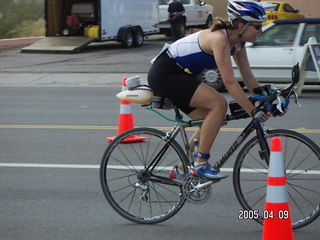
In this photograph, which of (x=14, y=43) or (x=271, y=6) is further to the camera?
(x=271, y=6)

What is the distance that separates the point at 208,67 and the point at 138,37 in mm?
21059

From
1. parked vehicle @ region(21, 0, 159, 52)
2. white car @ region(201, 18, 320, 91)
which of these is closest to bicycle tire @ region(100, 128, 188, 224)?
white car @ region(201, 18, 320, 91)

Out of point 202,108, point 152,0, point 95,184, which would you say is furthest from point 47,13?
point 202,108

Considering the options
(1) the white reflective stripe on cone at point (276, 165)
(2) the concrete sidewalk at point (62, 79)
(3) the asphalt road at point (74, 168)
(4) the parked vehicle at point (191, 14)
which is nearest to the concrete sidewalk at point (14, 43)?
(4) the parked vehicle at point (191, 14)

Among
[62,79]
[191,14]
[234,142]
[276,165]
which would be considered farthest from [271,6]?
[276,165]

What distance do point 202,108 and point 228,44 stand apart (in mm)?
593

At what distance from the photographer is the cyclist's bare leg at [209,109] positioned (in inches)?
220

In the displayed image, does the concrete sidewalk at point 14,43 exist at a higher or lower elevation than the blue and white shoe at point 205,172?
lower

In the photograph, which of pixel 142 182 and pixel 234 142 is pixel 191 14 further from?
pixel 234 142

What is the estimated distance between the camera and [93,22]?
25.8 metres

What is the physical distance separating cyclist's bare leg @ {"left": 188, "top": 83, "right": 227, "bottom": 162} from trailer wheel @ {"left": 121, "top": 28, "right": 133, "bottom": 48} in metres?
20.1

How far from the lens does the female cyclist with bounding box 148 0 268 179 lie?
17.9ft

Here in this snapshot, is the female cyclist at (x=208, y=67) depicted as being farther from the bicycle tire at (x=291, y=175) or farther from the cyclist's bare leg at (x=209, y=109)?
the bicycle tire at (x=291, y=175)

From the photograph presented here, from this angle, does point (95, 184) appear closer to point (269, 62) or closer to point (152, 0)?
point (269, 62)
